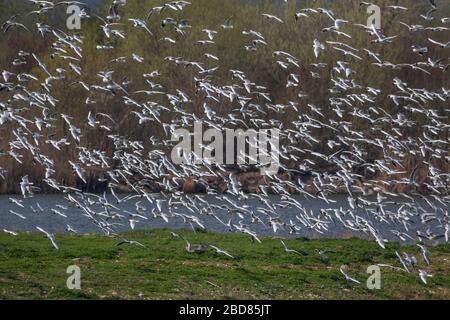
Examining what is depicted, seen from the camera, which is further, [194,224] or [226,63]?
[226,63]

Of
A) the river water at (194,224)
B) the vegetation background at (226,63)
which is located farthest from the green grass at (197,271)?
the vegetation background at (226,63)

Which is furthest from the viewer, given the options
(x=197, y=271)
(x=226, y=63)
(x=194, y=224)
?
(x=226, y=63)

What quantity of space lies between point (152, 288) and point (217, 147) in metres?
31.9

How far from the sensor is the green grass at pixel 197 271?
2388 centimetres

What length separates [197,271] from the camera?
25750mm

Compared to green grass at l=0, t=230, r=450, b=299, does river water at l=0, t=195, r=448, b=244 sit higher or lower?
higher

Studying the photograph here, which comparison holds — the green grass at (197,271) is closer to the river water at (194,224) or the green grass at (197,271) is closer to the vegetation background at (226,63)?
the river water at (194,224)

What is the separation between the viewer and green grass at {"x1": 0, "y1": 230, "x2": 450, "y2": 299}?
2388 centimetres

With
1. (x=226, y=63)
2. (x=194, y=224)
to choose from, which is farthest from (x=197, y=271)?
(x=226, y=63)

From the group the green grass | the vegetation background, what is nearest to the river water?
the vegetation background

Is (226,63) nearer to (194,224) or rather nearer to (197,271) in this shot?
(194,224)

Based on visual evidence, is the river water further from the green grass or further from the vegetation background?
the green grass

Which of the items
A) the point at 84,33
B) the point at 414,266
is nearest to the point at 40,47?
the point at 84,33
